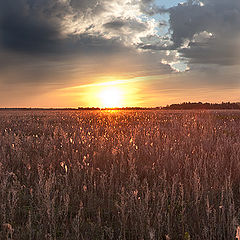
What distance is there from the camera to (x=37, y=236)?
9.12 feet

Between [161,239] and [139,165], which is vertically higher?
[139,165]

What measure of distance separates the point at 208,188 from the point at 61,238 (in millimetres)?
2202

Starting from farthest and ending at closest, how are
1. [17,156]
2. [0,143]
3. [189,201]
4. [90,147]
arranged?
[0,143]
[90,147]
[17,156]
[189,201]

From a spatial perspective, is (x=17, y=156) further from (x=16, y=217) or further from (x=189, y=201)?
(x=189, y=201)

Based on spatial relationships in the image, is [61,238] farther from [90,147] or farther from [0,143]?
[0,143]

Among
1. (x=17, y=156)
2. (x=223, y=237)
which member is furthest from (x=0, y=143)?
(x=223, y=237)

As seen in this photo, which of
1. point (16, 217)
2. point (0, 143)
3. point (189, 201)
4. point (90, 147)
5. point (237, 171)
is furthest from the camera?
point (0, 143)

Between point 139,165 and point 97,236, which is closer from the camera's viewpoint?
point 97,236

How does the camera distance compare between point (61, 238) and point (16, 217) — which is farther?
point (16, 217)

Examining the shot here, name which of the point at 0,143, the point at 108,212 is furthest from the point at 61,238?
the point at 0,143

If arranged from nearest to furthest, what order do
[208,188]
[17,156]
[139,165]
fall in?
1. [208,188]
2. [139,165]
3. [17,156]

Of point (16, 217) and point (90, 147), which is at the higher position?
point (90, 147)

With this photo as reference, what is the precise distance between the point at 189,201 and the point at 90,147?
10.2 feet

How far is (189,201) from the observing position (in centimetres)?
366
